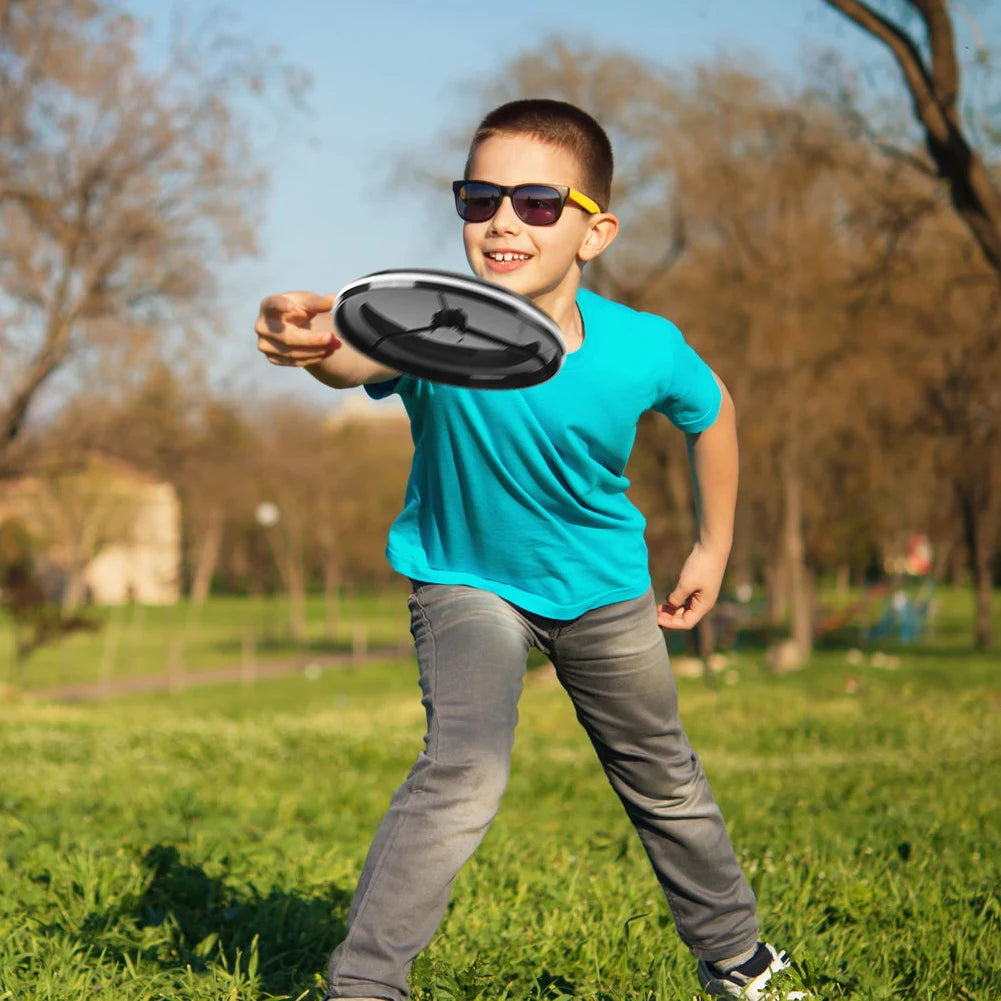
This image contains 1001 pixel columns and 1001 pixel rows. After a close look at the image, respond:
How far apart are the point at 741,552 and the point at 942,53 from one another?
99.3ft

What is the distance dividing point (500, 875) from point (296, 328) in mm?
2386

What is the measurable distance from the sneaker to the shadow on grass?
914 millimetres

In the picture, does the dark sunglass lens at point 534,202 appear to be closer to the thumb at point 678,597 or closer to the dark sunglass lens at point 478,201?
the dark sunglass lens at point 478,201

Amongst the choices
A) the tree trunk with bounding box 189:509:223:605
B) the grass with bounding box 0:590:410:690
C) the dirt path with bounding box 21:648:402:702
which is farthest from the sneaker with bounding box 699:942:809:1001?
the tree trunk with bounding box 189:509:223:605

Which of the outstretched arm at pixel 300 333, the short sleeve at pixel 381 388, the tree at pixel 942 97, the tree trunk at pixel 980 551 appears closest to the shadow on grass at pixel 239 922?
the short sleeve at pixel 381 388

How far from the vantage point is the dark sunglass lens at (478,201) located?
101 inches

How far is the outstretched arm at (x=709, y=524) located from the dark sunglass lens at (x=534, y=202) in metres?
0.60

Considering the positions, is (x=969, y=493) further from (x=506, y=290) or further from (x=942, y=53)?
(x=506, y=290)

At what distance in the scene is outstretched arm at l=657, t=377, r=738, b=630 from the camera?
9.51ft

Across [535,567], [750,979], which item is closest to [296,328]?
[535,567]

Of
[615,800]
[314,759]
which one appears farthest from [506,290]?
[314,759]

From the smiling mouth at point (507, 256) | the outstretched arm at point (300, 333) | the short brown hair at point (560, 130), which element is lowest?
the outstretched arm at point (300, 333)

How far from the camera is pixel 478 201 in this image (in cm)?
259

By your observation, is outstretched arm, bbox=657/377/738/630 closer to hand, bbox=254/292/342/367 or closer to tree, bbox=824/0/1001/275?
hand, bbox=254/292/342/367
